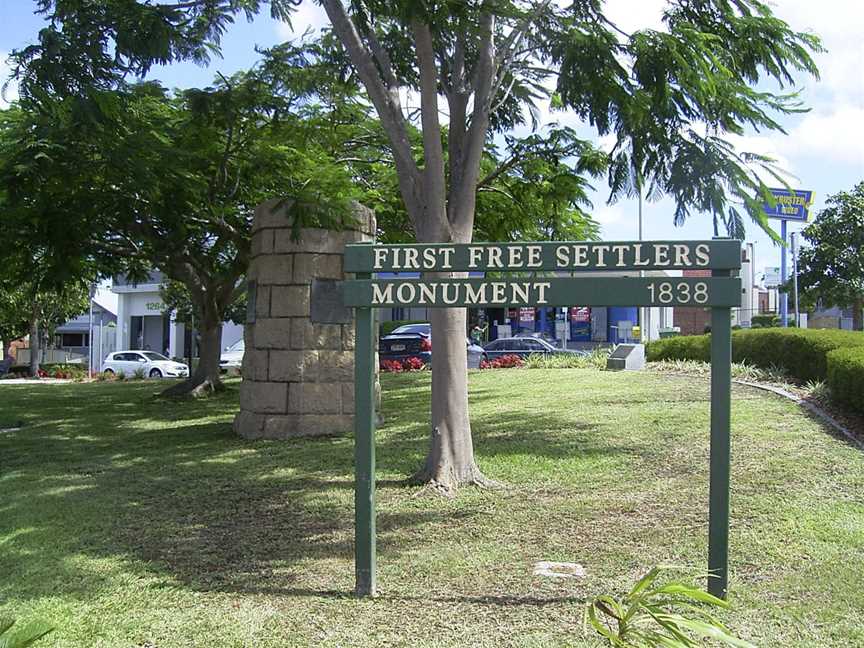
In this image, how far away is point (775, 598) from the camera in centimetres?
484

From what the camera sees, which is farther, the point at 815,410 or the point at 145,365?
the point at 145,365

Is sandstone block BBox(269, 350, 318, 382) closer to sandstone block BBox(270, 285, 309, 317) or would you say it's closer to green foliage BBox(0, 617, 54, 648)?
sandstone block BBox(270, 285, 309, 317)

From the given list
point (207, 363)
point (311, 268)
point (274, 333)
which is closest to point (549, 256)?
point (311, 268)

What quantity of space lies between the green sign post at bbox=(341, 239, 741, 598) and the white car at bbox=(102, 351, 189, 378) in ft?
92.0

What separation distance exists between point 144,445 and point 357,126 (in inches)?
209

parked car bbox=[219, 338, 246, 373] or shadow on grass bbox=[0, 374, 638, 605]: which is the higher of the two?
parked car bbox=[219, 338, 246, 373]

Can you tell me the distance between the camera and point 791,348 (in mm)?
14266

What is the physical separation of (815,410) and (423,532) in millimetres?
6344

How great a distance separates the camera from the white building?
5103 centimetres

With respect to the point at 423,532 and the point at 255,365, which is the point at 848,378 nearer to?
the point at 423,532

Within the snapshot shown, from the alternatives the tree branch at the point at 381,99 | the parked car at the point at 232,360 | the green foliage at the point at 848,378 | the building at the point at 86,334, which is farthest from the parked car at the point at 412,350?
the building at the point at 86,334

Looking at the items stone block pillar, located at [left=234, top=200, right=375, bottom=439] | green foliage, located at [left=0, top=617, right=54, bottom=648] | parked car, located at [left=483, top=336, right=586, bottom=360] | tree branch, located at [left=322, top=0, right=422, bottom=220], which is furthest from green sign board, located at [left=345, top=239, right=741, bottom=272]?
parked car, located at [left=483, top=336, right=586, bottom=360]

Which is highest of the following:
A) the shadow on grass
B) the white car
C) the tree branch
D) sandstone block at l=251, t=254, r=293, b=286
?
the tree branch

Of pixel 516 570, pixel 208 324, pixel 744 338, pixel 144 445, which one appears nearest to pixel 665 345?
pixel 744 338
